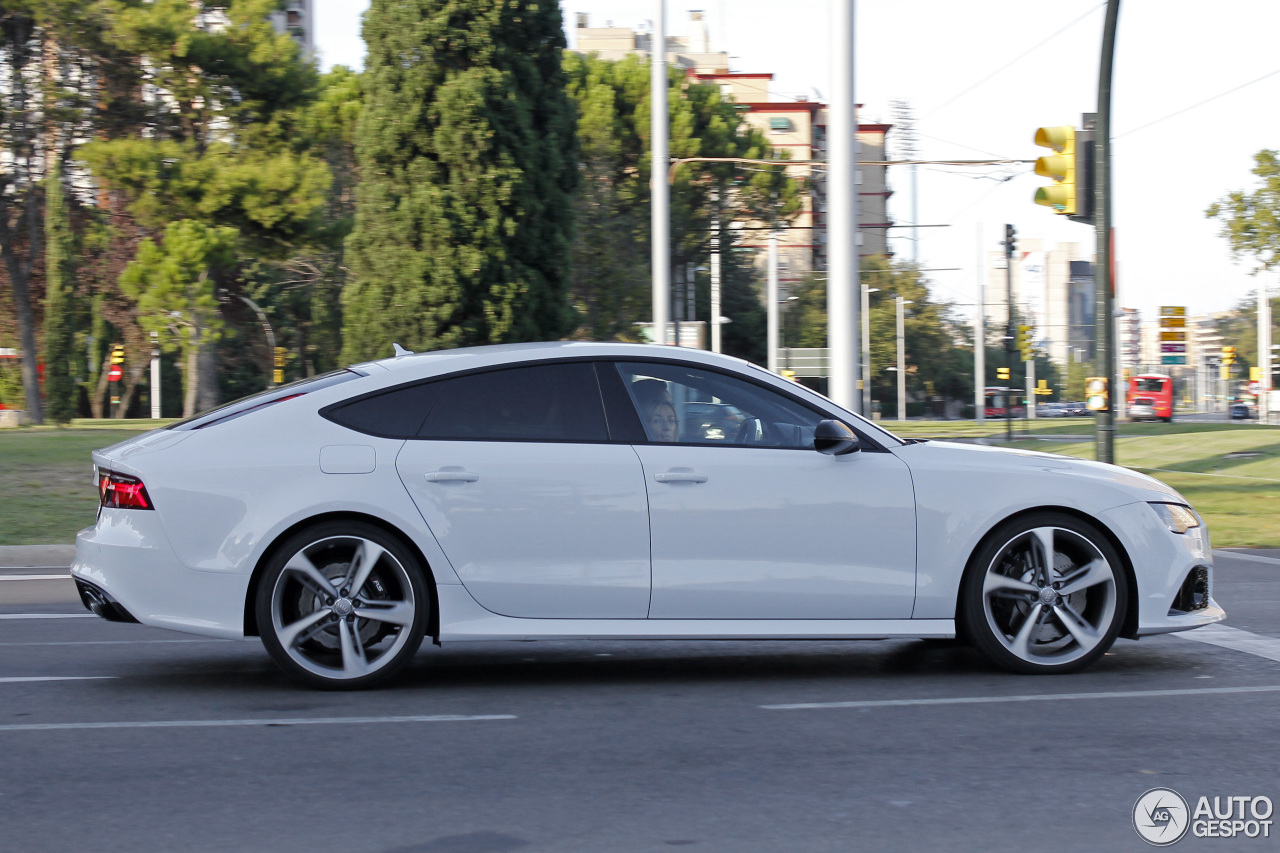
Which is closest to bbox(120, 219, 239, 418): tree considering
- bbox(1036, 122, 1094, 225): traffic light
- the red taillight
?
bbox(1036, 122, 1094, 225): traffic light

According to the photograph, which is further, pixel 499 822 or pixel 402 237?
pixel 402 237

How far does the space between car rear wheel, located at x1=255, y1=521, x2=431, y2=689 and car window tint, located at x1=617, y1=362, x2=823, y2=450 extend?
4.05 ft

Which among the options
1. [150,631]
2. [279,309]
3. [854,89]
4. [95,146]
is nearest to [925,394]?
[279,309]

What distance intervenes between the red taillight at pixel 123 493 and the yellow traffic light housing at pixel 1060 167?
31.1 feet

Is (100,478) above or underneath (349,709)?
above

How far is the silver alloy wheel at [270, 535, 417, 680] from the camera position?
18.9 feet

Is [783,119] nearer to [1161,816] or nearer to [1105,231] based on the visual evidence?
[1105,231]

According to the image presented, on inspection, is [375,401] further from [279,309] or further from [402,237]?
[279,309]

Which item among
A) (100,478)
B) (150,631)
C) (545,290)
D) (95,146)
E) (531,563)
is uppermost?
(95,146)

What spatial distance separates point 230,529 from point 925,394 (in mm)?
105353

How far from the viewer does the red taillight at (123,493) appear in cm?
572

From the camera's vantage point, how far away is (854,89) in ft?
43.8

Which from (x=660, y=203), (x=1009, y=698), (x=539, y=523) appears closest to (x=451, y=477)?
(x=539, y=523)

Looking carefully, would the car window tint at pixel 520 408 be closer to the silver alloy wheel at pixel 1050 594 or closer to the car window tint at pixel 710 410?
the car window tint at pixel 710 410
